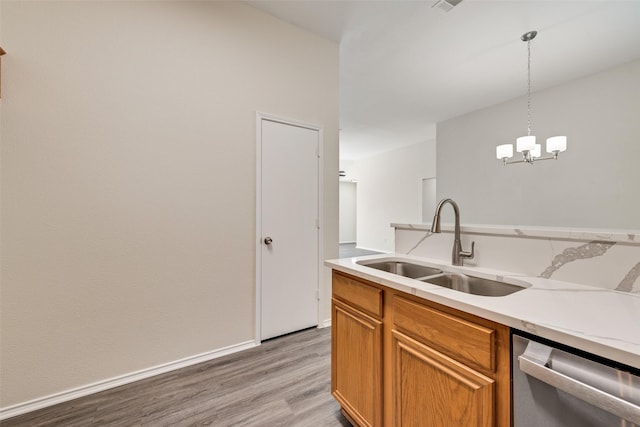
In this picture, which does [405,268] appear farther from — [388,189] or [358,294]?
[388,189]

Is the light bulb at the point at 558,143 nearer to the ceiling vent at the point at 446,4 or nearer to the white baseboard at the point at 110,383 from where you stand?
the ceiling vent at the point at 446,4

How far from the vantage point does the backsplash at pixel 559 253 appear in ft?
3.15

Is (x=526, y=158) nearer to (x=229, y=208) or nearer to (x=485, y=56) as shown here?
(x=485, y=56)

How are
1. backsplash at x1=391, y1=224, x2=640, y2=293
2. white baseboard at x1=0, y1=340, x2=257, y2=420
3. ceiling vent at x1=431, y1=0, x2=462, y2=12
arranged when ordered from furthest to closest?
1. ceiling vent at x1=431, y1=0, x2=462, y2=12
2. white baseboard at x1=0, y1=340, x2=257, y2=420
3. backsplash at x1=391, y1=224, x2=640, y2=293

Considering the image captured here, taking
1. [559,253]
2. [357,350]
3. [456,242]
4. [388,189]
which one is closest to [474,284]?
[456,242]

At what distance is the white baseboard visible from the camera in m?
1.56

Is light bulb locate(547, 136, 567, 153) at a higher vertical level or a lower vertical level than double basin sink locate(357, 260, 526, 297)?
higher

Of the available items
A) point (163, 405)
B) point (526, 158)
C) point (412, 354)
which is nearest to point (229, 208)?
point (163, 405)

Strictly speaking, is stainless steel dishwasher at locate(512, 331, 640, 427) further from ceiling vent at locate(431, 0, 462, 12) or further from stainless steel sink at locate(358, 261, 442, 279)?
ceiling vent at locate(431, 0, 462, 12)

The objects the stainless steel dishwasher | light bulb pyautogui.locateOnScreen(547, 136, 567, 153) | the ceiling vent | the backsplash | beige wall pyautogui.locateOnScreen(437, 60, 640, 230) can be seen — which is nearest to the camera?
the stainless steel dishwasher

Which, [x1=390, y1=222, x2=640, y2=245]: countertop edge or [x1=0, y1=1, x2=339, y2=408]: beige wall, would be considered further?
[x1=0, y1=1, x2=339, y2=408]: beige wall

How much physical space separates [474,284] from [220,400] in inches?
66.2

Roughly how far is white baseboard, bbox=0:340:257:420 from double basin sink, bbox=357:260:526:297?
1.49 metres

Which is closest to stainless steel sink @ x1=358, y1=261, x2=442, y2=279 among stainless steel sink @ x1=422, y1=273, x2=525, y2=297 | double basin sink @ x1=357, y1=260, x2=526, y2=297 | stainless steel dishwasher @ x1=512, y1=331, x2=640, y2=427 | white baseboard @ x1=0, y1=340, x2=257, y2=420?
double basin sink @ x1=357, y1=260, x2=526, y2=297
